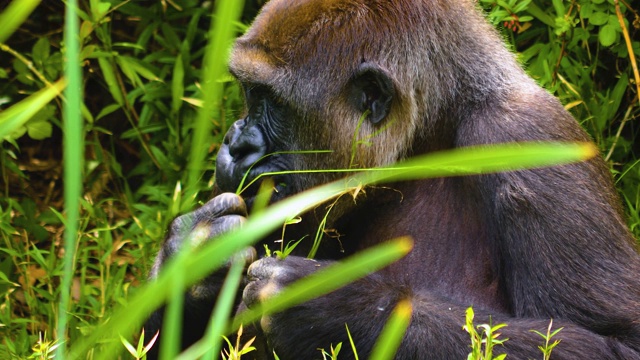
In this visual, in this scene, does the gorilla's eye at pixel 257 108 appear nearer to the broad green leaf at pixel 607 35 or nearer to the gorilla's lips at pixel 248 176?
the gorilla's lips at pixel 248 176

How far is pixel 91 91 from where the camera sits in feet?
18.2

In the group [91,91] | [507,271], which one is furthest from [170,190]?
[507,271]

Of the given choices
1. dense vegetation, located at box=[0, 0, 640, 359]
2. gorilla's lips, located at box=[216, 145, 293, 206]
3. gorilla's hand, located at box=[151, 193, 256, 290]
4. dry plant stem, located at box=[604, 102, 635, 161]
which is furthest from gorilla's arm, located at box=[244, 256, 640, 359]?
dry plant stem, located at box=[604, 102, 635, 161]

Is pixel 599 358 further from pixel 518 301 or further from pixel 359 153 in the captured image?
pixel 359 153

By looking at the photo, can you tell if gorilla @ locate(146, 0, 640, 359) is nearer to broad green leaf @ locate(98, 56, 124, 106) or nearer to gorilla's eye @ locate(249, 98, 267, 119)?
gorilla's eye @ locate(249, 98, 267, 119)

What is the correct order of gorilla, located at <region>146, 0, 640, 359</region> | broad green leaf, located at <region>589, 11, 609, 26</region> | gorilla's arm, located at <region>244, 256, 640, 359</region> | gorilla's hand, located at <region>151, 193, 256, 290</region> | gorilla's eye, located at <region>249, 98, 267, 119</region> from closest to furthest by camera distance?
gorilla's arm, located at <region>244, 256, 640, 359</region> → gorilla, located at <region>146, 0, 640, 359</region> → gorilla's hand, located at <region>151, 193, 256, 290</region> → gorilla's eye, located at <region>249, 98, 267, 119</region> → broad green leaf, located at <region>589, 11, 609, 26</region>

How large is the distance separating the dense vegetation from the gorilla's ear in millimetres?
842

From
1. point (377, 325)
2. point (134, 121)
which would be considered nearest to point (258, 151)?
point (377, 325)

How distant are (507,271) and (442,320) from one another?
0.30 meters

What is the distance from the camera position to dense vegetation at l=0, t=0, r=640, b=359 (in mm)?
4184

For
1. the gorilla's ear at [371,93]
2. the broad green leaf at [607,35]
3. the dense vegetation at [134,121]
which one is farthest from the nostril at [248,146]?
the broad green leaf at [607,35]

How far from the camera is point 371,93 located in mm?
3182

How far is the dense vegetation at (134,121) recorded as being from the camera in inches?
165

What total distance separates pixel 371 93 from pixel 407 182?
1.10 feet
